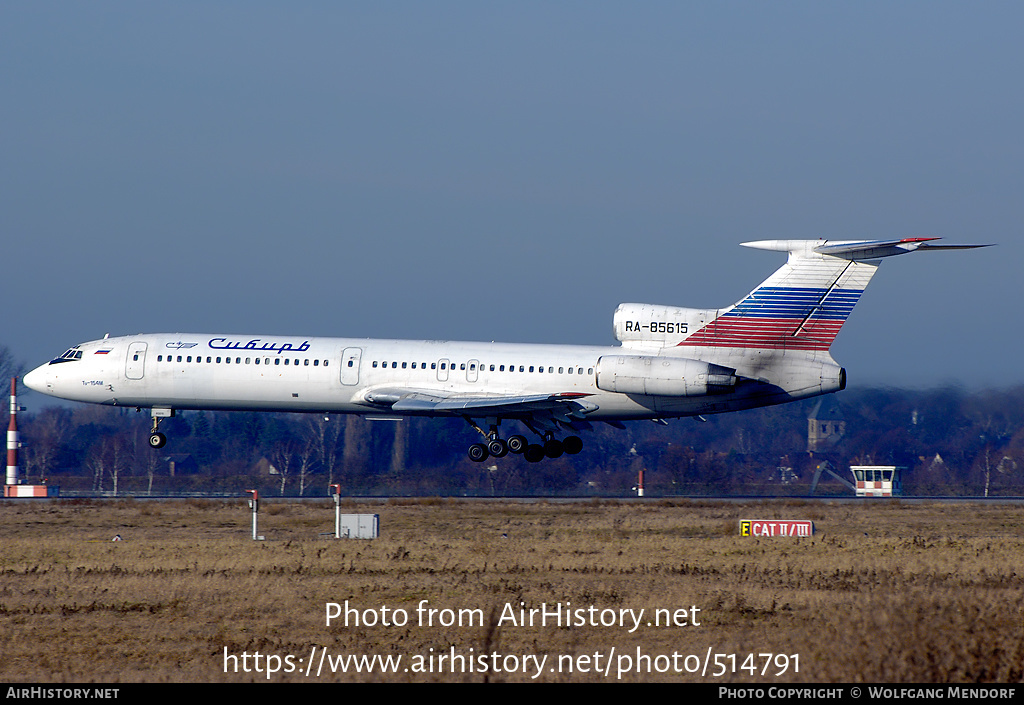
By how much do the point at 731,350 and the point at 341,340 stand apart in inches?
487

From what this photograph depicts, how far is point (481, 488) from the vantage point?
236ft

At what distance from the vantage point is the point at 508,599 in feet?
67.0

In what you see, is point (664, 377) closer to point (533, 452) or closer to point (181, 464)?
point (533, 452)

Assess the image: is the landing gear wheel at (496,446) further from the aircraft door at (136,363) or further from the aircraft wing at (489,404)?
the aircraft door at (136,363)

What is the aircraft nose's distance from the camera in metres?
40.8

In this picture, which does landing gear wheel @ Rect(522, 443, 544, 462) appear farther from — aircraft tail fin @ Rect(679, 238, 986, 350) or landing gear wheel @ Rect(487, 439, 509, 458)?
aircraft tail fin @ Rect(679, 238, 986, 350)

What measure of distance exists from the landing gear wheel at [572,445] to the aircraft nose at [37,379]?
706 inches

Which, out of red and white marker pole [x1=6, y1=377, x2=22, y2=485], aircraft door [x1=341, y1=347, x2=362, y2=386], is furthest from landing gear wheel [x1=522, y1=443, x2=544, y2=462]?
red and white marker pole [x1=6, y1=377, x2=22, y2=485]

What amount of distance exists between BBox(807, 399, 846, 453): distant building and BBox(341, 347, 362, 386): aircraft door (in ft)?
161

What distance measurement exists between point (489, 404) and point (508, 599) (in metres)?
15.7

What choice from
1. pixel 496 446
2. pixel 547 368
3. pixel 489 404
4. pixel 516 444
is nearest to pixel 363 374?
pixel 489 404

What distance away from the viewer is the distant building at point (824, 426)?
7975 centimetres

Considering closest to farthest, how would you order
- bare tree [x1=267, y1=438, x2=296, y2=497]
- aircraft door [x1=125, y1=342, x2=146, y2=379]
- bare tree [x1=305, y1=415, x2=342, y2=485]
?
aircraft door [x1=125, y1=342, x2=146, y2=379] < bare tree [x1=267, y1=438, x2=296, y2=497] < bare tree [x1=305, y1=415, x2=342, y2=485]

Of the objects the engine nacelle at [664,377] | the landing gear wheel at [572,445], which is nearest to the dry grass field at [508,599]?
the landing gear wheel at [572,445]
